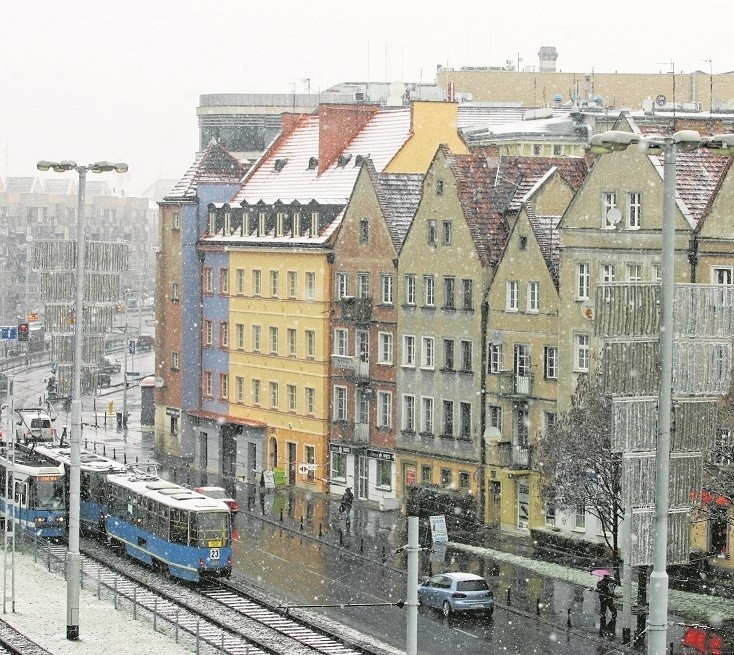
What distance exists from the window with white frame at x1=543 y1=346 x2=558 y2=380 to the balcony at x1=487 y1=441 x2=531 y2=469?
3.01 meters

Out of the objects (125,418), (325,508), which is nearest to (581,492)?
(325,508)

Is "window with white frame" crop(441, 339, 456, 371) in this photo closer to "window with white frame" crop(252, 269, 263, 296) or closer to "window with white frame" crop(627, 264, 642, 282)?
"window with white frame" crop(627, 264, 642, 282)

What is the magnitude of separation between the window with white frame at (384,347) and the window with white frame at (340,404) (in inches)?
139

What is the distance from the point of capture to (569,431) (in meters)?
62.3

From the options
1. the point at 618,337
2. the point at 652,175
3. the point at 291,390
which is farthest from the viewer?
the point at 291,390

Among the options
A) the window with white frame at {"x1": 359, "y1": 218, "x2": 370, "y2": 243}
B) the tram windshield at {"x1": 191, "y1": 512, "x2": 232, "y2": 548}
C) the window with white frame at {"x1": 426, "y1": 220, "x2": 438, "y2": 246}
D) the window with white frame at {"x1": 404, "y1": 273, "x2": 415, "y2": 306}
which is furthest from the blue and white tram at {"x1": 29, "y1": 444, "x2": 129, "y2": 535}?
the window with white frame at {"x1": 359, "y1": 218, "x2": 370, "y2": 243}

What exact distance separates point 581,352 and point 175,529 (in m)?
17.2

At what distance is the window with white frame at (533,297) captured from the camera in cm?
7612

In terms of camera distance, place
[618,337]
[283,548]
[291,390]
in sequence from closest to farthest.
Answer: [618,337] → [283,548] → [291,390]

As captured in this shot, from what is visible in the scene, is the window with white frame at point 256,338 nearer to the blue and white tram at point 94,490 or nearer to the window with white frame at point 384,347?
the window with white frame at point 384,347

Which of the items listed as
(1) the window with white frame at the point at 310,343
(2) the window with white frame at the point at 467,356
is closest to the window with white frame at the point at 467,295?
(2) the window with white frame at the point at 467,356

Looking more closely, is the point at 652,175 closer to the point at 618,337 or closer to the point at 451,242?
the point at 451,242

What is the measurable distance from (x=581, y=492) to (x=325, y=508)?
25618 mm

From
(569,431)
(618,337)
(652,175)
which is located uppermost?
(652,175)
